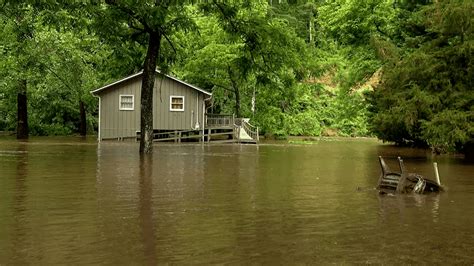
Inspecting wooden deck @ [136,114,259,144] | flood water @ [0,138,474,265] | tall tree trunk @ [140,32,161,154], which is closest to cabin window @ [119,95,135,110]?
wooden deck @ [136,114,259,144]

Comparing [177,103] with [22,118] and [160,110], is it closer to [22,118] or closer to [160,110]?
[160,110]

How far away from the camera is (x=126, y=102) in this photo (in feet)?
121

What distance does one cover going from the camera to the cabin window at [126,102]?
36.8 metres

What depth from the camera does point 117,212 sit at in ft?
31.1

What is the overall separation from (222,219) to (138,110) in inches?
1128

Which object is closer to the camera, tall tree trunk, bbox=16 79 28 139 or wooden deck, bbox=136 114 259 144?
wooden deck, bbox=136 114 259 144

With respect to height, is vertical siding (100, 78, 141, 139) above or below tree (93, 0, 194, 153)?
below

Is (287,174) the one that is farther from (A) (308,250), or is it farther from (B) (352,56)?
(B) (352,56)

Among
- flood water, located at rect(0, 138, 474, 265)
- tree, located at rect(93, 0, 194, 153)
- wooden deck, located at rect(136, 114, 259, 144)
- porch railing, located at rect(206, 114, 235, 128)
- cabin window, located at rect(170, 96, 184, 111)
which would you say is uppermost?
tree, located at rect(93, 0, 194, 153)

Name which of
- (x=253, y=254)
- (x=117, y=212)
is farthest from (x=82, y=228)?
(x=253, y=254)

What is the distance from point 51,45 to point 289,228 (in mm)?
29433

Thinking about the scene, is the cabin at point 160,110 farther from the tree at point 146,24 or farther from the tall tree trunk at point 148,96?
the tall tree trunk at point 148,96

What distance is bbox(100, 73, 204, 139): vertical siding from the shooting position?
36.8 meters

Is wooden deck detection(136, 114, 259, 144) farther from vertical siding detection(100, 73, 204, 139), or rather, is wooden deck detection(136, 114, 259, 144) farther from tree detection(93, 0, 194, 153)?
tree detection(93, 0, 194, 153)
